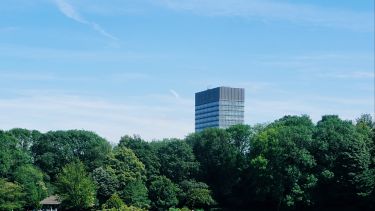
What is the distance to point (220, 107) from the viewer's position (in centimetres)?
15575

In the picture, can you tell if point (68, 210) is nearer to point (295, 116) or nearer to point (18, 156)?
A: point (18, 156)

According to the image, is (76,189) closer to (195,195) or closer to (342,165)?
(195,195)

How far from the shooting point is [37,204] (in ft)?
185

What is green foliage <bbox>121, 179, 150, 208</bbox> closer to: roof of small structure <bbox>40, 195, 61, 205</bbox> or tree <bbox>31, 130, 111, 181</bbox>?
roof of small structure <bbox>40, 195, 61, 205</bbox>

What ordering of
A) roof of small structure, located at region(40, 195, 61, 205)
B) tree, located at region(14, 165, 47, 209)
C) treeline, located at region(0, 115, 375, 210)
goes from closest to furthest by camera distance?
1. treeline, located at region(0, 115, 375, 210)
2. tree, located at region(14, 165, 47, 209)
3. roof of small structure, located at region(40, 195, 61, 205)

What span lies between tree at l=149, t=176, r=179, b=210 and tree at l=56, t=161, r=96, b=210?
5461 millimetres

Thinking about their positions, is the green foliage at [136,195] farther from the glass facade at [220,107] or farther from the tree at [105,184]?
the glass facade at [220,107]

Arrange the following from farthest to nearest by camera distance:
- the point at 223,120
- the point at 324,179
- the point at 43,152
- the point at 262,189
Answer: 1. the point at 223,120
2. the point at 43,152
3. the point at 262,189
4. the point at 324,179

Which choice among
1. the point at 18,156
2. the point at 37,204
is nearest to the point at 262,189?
the point at 37,204

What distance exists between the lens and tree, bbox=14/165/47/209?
55594 millimetres

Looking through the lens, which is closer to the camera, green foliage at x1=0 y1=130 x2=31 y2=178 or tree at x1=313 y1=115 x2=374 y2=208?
tree at x1=313 y1=115 x2=374 y2=208

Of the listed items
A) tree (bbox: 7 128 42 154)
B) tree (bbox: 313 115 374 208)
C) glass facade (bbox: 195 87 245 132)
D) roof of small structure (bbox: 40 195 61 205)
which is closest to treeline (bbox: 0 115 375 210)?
tree (bbox: 313 115 374 208)

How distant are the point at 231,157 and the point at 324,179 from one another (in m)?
12.9

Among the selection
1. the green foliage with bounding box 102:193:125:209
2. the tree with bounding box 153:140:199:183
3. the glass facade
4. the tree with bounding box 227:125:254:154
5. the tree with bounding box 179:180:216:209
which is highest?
the glass facade
